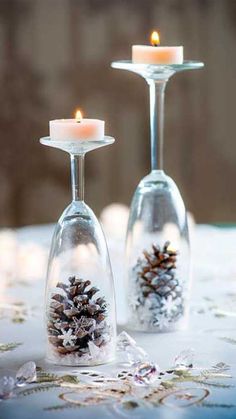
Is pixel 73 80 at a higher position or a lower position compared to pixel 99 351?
higher

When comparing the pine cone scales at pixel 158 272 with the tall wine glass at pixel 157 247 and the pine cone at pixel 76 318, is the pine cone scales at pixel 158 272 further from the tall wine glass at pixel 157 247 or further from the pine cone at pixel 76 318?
the pine cone at pixel 76 318

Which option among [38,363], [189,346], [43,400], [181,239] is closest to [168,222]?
[181,239]

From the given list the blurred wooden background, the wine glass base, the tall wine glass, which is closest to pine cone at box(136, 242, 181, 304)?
the tall wine glass

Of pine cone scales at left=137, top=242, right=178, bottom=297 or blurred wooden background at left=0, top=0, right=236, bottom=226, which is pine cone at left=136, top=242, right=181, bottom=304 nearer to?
pine cone scales at left=137, top=242, right=178, bottom=297

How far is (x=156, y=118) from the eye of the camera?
1.51 meters

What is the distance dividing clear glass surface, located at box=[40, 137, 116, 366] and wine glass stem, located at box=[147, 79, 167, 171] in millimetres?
205

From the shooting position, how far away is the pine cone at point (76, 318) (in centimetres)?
130

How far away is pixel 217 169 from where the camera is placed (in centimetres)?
353

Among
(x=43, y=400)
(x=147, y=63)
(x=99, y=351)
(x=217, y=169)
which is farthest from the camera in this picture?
(x=217, y=169)

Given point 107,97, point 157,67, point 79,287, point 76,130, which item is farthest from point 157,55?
point 107,97

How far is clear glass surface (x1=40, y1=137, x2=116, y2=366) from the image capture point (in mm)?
1297

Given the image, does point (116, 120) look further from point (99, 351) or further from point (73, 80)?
point (99, 351)

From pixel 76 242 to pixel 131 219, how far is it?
0.21 m

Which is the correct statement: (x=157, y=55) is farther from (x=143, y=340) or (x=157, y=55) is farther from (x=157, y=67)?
(x=143, y=340)
